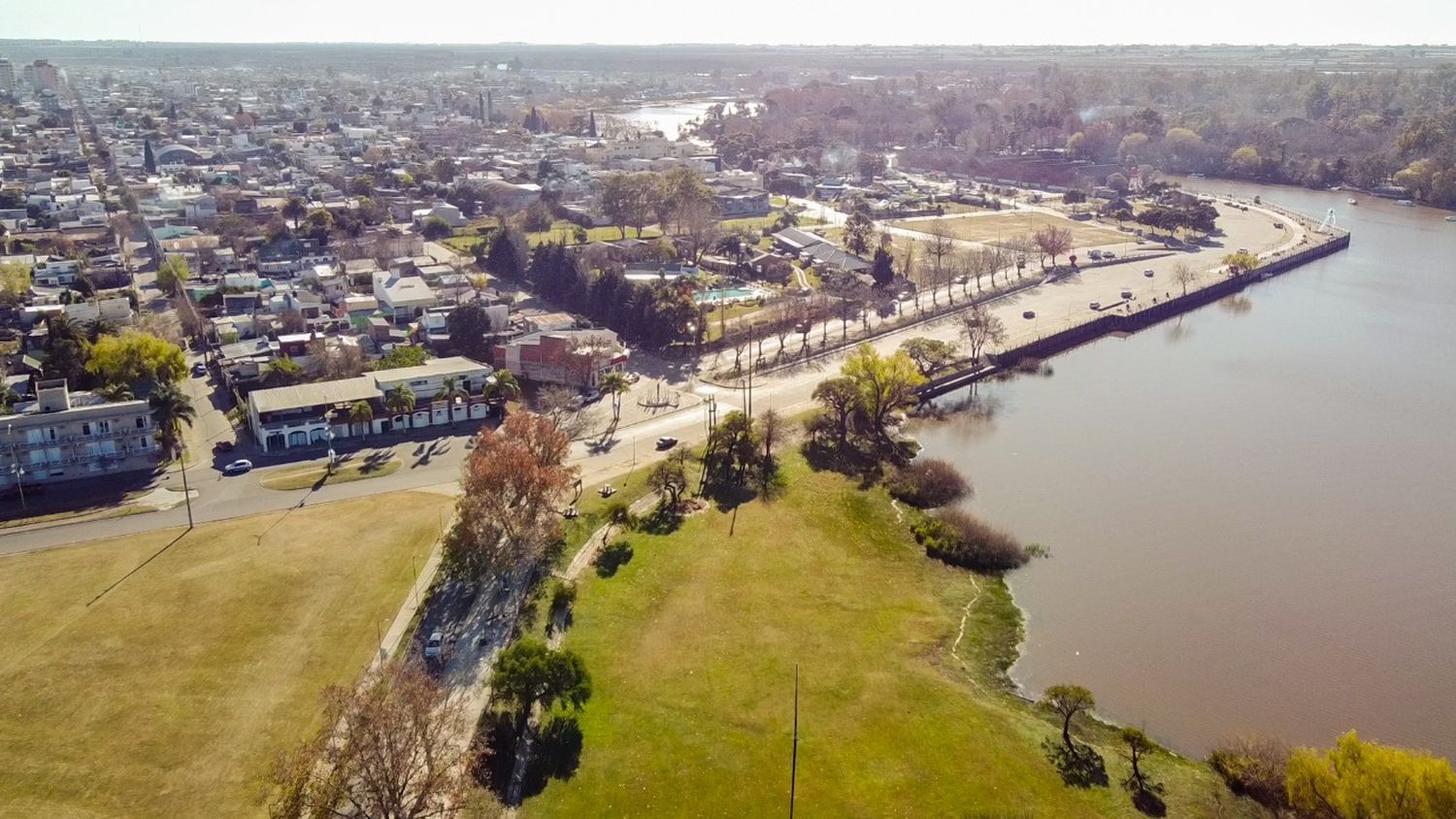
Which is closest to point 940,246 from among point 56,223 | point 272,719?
point 272,719

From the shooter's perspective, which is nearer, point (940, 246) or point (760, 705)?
point (760, 705)

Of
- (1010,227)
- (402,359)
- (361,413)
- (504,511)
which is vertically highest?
(1010,227)

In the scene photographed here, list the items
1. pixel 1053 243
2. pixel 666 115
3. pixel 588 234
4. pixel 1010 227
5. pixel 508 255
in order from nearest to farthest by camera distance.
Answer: pixel 508 255
pixel 1053 243
pixel 588 234
pixel 1010 227
pixel 666 115

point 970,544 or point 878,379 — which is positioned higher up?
point 878,379

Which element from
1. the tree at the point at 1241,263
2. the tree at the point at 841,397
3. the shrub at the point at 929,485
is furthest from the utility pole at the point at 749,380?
the tree at the point at 1241,263

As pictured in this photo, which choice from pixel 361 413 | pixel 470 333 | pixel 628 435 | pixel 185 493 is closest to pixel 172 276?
pixel 470 333

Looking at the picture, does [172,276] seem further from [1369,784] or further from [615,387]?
[1369,784]

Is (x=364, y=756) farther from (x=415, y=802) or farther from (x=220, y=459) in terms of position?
(x=220, y=459)

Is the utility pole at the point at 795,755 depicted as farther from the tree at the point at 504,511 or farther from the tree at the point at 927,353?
the tree at the point at 927,353
